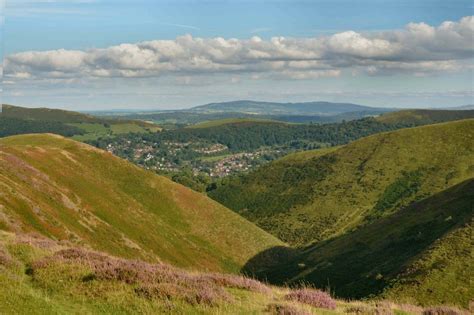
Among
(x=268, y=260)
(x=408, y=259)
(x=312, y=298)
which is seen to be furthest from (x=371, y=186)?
(x=312, y=298)

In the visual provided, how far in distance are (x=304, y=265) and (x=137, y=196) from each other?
41748 mm

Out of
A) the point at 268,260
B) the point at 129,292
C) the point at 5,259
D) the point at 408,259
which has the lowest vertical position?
the point at 268,260

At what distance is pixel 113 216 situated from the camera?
81688 millimetres

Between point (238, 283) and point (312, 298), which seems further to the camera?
point (238, 283)

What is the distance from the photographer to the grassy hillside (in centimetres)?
1631

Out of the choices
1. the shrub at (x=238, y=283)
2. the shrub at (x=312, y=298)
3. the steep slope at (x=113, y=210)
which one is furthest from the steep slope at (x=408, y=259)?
the shrub at (x=238, y=283)

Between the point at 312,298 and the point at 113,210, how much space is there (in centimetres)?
7001

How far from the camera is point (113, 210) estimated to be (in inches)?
3329

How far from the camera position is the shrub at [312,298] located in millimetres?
19531

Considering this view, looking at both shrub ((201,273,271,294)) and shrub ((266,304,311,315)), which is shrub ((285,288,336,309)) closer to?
shrub ((201,273,271,294))

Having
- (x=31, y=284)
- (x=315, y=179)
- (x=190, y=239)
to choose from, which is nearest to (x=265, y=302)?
(x=31, y=284)

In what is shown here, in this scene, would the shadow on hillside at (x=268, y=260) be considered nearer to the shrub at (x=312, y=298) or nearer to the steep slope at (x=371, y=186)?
the steep slope at (x=371, y=186)

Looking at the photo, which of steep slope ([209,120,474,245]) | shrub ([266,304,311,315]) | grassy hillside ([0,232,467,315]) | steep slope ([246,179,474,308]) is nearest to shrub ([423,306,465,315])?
grassy hillside ([0,232,467,315])

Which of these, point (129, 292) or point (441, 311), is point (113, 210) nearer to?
point (129, 292)
